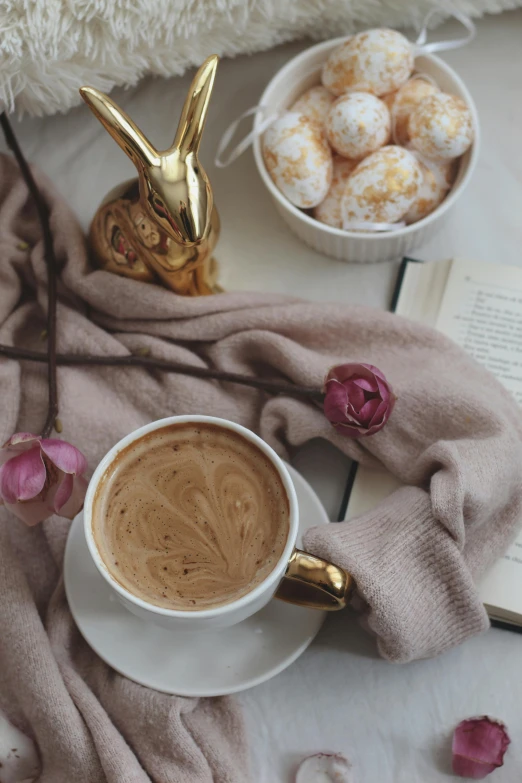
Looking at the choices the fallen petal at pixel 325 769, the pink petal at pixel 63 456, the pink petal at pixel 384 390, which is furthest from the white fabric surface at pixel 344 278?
the pink petal at pixel 63 456

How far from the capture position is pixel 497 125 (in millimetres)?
806

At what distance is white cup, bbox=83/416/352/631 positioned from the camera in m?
0.54

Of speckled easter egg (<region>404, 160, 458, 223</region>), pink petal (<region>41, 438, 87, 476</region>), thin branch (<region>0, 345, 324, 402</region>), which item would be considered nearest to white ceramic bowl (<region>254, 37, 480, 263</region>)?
speckled easter egg (<region>404, 160, 458, 223</region>)

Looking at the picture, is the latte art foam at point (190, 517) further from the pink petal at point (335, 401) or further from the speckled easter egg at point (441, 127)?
the speckled easter egg at point (441, 127)

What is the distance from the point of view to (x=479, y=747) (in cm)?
63

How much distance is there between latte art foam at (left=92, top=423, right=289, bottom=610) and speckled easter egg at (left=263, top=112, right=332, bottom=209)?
0.25 metres

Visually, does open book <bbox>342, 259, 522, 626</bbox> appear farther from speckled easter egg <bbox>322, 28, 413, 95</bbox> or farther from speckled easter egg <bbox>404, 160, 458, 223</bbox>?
speckled easter egg <bbox>322, 28, 413, 95</bbox>

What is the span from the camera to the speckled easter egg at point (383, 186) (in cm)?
68

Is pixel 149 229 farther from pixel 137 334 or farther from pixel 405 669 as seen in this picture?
pixel 405 669

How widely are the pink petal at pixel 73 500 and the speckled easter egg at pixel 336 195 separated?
0.33m

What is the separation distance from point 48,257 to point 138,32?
0.22 m

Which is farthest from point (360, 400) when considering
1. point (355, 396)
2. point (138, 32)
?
point (138, 32)

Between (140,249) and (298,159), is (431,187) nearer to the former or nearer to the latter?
(298,159)

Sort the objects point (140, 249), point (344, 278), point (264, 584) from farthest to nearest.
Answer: point (344, 278), point (140, 249), point (264, 584)
